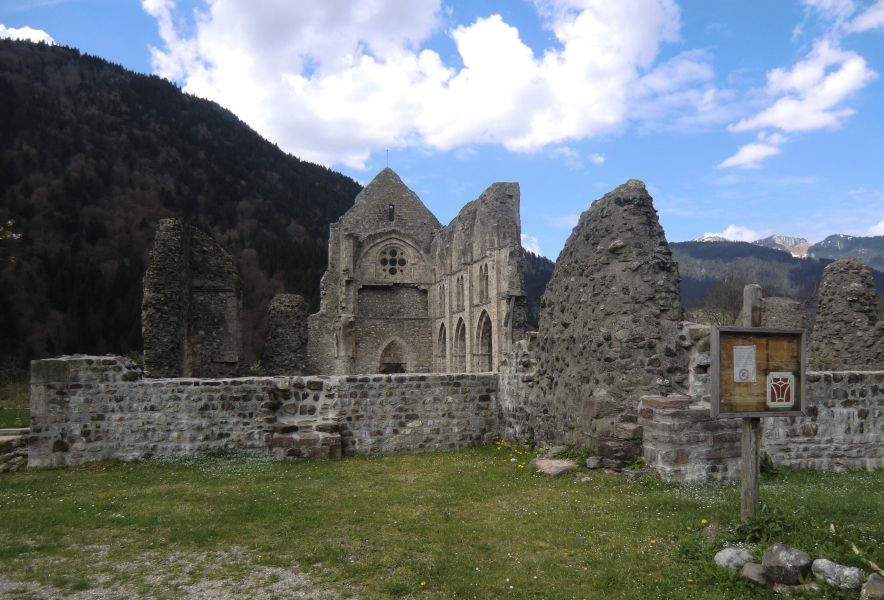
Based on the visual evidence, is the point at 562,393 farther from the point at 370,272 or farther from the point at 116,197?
the point at 116,197

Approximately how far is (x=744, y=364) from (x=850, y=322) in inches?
352

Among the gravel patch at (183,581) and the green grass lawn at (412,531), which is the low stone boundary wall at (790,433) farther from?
the gravel patch at (183,581)

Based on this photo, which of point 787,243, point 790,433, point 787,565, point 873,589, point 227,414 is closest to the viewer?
point 873,589

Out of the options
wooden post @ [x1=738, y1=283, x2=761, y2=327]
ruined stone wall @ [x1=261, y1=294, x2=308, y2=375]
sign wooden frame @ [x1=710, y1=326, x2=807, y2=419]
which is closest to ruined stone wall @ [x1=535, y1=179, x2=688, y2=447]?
wooden post @ [x1=738, y1=283, x2=761, y2=327]

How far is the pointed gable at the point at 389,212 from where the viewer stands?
31516mm

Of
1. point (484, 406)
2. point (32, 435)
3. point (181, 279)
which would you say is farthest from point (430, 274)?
point (32, 435)

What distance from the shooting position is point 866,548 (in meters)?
3.79

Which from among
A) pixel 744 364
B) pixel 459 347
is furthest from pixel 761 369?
pixel 459 347

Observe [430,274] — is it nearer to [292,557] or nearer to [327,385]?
[327,385]

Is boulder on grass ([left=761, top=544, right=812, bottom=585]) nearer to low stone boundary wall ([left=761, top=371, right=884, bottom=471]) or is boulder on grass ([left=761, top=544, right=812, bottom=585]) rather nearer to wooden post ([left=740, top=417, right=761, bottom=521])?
wooden post ([left=740, top=417, right=761, bottom=521])

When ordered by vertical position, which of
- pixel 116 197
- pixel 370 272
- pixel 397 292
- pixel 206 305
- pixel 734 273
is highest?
pixel 116 197

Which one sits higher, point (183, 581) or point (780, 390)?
point (780, 390)

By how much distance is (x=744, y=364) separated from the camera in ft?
15.1

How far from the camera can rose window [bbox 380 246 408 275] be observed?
31688mm
